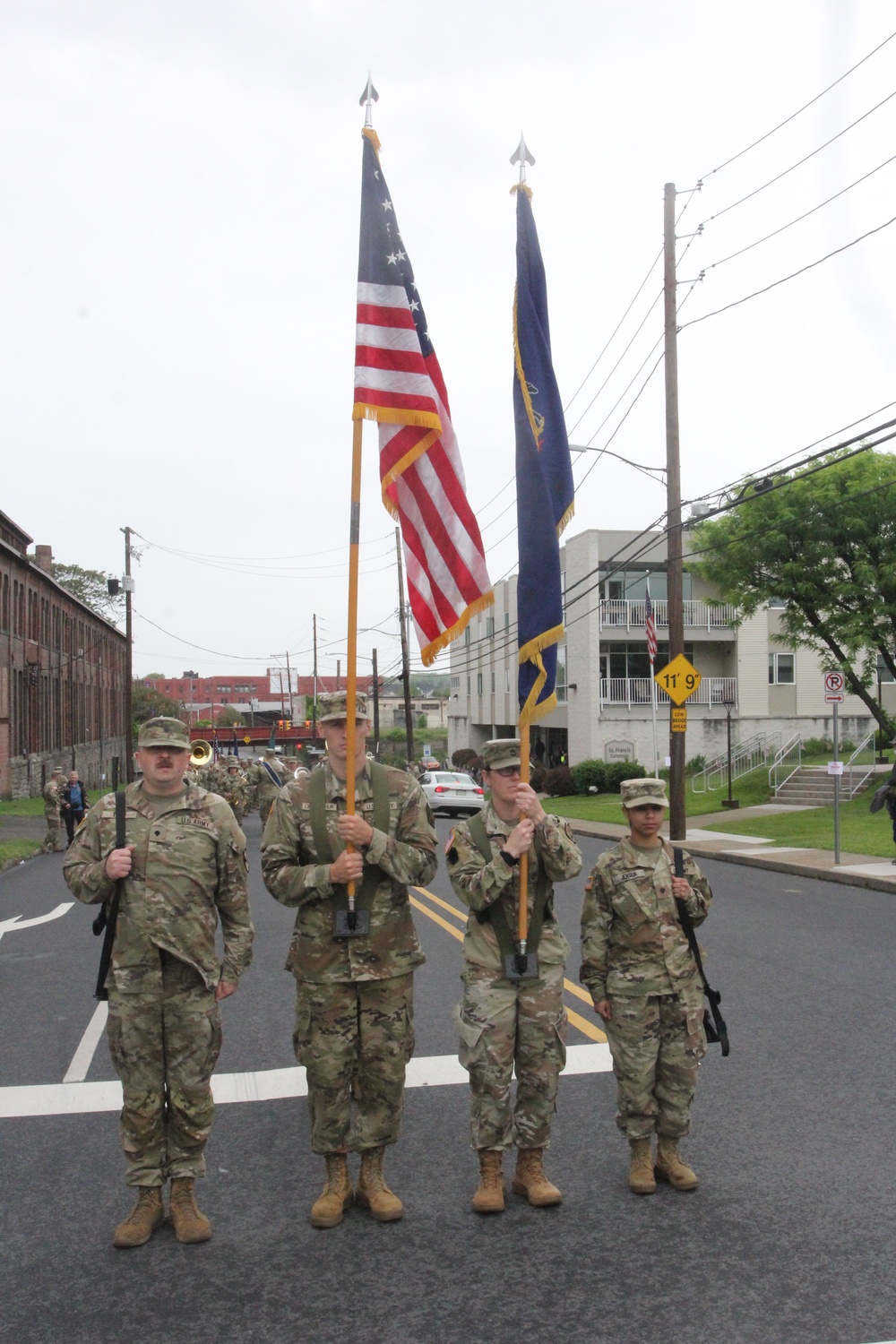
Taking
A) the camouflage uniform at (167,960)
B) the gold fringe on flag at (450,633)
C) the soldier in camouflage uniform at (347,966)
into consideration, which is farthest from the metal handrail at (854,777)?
the camouflage uniform at (167,960)

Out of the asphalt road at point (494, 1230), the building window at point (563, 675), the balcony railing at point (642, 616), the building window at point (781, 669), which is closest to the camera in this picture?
the asphalt road at point (494, 1230)

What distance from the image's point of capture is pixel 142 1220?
4461 millimetres

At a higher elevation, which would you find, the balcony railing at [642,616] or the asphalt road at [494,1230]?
the balcony railing at [642,616]

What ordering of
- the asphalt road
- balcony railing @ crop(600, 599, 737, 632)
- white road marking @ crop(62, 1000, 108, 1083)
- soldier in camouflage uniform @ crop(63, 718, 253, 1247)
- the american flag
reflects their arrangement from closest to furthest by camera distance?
the asphalt road < soldier in camouflage uniform @ crop(63, 718, 253, 1247) < the american flag < white road marking @ crop(62, 1000, 108, 1083) < balcony railing @ crop(600, 599, 737, 632)

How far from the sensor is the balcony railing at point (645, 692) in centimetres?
4400

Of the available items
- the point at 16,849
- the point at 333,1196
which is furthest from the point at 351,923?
the point at 16,849

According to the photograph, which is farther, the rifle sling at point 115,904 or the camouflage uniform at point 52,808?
the camouflage uniform at point 52,808

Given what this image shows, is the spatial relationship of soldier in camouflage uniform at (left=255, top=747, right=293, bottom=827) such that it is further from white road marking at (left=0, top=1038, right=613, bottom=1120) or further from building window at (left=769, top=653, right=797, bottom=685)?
building window at (left=769, top=653, right=797, bottom=685)

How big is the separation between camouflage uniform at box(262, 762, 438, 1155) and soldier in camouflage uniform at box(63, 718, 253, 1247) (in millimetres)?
267

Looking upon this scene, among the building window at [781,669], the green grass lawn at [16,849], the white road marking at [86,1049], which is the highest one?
the building window at [781,669]

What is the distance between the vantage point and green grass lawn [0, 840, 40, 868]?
21734mm

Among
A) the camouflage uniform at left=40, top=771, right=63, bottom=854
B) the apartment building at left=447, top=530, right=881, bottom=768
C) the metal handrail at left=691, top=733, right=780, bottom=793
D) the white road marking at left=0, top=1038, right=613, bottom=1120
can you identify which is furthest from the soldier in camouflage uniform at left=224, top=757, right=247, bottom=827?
the apartment building at left=447, top=530, right=881, bottom=768

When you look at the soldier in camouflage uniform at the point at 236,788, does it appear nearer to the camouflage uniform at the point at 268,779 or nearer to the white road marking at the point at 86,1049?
the camouflage uniform at the point at 268,779

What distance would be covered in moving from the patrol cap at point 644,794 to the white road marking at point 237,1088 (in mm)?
2186
